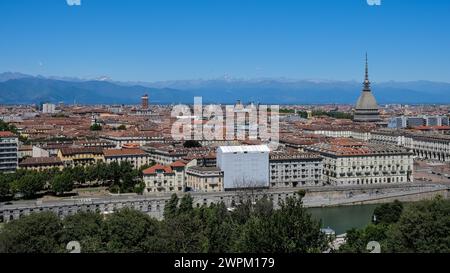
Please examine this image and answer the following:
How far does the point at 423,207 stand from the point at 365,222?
3.45m

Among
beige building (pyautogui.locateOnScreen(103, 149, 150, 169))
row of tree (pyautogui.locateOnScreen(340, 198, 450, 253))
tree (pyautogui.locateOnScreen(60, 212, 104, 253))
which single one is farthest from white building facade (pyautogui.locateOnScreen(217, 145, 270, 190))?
row of tree (pyautogui.locateOnScreen(340, 198, 450, 253))

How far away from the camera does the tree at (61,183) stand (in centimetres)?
975

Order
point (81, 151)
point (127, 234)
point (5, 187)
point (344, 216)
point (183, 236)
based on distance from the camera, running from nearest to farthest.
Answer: point (127, 234) → point (183, 236) → point (344, 216) → point (5, 187) → point (81, 151)

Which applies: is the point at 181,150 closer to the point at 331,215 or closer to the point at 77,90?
the point at 331,215

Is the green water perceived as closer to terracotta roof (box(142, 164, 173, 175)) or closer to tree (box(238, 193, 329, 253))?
terracotta roof (box(142, 164, 173, 175))

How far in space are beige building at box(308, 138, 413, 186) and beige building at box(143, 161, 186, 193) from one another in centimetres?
324

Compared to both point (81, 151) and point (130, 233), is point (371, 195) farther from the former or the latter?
point (81, 151)

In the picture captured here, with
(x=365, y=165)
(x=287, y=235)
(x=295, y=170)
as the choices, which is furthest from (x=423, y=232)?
(x=365, y=165)

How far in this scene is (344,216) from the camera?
8.91 meters

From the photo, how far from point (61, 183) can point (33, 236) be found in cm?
520

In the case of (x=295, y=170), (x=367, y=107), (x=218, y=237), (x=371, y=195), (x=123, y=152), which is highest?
(x=367, y=107)

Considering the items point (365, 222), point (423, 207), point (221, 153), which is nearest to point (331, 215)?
point (365, 222)

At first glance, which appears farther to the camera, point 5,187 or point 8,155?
point 8,155
